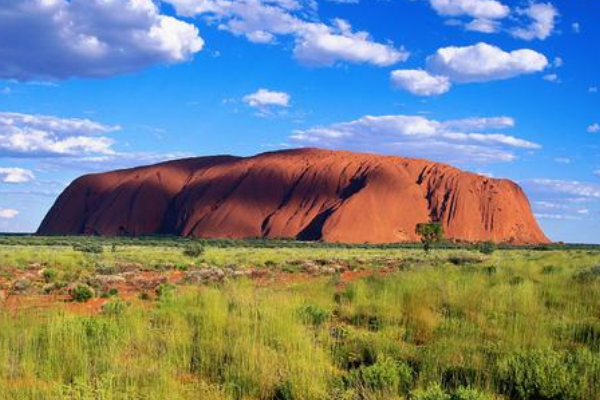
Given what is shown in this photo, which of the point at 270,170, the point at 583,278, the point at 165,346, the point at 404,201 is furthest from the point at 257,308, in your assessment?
the point at 270,170

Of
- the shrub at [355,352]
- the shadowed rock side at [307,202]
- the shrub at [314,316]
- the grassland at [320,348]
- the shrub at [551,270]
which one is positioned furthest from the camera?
the shadowed rock side at [307,202]

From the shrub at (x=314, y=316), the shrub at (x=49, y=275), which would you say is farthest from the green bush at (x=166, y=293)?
the shrub at (x=49, y=275)

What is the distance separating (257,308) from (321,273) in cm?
1473

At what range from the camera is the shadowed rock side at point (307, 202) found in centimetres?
9200

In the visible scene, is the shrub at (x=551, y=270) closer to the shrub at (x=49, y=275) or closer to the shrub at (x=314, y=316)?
the shrub at (x=314, y=316)

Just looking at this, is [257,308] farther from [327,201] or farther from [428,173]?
[428,173]

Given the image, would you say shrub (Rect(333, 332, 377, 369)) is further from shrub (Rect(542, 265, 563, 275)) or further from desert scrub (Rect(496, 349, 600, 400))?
shrub (Rect(542, 265, 563, 275))

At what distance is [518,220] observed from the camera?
337 ft

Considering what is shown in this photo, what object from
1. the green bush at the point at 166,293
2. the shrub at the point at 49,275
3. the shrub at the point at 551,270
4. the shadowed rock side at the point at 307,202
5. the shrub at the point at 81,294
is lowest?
the shrub at the point at 49,275

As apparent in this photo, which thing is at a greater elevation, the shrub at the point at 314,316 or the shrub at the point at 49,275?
the shrub at the point at 314,316

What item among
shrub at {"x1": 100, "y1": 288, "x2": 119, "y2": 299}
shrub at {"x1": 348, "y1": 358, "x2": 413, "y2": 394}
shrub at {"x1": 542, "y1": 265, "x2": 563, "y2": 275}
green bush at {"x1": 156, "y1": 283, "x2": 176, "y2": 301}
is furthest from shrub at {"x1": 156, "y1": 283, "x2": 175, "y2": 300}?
shrub at {"x1": 542, "y1": 265, "x2": 563, "y2": 275}

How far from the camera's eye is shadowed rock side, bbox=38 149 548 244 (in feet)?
302

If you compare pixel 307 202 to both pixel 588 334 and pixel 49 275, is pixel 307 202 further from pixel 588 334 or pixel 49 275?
pixel 588 334

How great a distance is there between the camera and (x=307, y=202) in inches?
3844
